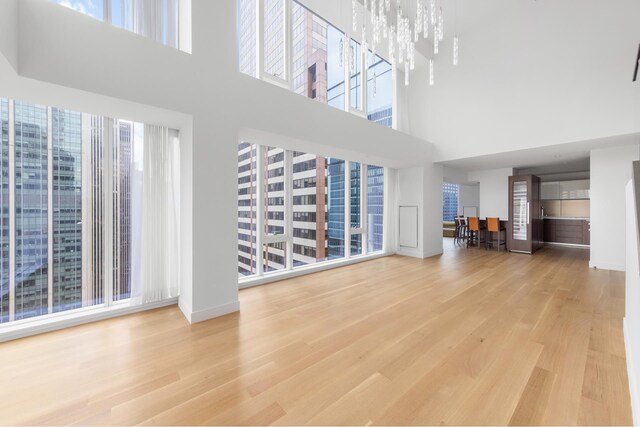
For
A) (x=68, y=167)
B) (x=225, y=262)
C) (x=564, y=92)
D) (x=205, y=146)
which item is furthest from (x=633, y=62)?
(x=68, y=167)

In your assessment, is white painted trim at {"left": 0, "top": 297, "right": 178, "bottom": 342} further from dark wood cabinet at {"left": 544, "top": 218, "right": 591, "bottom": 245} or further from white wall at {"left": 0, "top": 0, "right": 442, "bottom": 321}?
dark wood cabinet at {"left": 544, "top": 218, "right": 591, "bottom": 245}

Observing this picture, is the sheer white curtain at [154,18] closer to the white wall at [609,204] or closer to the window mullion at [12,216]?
the window mullion at [12,216]

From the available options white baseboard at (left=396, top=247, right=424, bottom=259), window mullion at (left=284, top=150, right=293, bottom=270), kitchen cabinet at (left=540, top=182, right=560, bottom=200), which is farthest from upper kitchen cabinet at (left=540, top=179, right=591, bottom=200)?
window mullion at (left=284, top=150, right=293, bottom=270)

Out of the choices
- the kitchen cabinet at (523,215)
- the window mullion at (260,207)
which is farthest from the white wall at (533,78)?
the window mullion at (260,207)

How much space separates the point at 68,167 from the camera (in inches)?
111

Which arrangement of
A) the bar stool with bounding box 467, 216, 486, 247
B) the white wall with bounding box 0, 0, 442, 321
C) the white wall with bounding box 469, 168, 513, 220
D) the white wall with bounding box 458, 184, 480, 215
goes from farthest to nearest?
the white wall with bounding box 458, 184, 480, 215 → the bar stool with bounding box 467, 216, 486, 247 → the white wall with bounding box 469, 168, 513, 220 → the white wall with bounding box 0, 0, 442, 321

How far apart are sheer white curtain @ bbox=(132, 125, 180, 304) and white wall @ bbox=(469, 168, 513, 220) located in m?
9.06

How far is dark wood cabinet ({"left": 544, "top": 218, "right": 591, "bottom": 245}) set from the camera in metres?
8.13

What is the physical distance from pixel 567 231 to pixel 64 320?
41.2 feet

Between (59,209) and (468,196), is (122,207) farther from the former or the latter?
(468,196)

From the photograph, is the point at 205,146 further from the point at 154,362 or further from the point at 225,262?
the point at 154,362

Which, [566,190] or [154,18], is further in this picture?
[566,190]

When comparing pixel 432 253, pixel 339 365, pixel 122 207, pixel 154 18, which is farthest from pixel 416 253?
pixel 154 18

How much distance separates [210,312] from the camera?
2.93 meters
